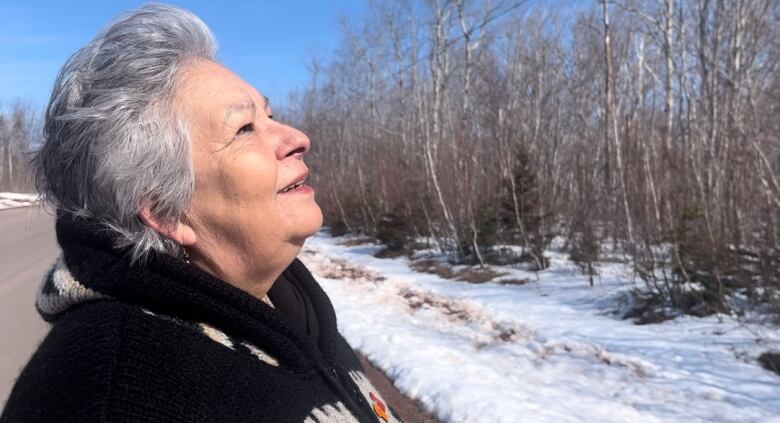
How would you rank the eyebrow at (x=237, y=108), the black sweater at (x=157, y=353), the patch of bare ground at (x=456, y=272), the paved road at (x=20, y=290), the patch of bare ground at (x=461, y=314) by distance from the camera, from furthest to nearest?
the patch of bare ground at (x=456, y=272)
the patch of bare ground at (x=461, y=314)
the paved road at (x=20, y=290)
the eyebrow at (x=237, y=108)
the black sweater at (x=157, y=353)

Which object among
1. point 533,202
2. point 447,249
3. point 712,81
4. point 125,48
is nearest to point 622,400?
point 125,48

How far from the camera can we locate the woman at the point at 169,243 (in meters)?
0.97

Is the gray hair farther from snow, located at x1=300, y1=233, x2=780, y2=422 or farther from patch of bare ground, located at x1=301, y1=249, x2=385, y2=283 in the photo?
patch of bare ground, located at x1=301, y1=249, x2=385, y2=283

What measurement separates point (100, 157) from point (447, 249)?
17.2 m

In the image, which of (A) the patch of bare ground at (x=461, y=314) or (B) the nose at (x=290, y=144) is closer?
(B) the nose at (x=290, y=144)

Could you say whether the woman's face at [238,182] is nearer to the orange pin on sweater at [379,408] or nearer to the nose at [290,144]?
the nose at [290,144]

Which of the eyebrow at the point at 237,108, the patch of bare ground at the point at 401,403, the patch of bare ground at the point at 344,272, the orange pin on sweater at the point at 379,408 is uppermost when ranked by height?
the eyebrow at the point at 237,108

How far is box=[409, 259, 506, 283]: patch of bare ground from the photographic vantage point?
47.1 ft

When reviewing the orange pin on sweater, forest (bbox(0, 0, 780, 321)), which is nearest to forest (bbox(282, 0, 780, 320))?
forest (bbox(0, 0, 780, 321))

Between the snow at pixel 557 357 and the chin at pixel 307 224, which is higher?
the chin at pixel 307 224

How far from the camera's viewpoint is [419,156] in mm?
19219

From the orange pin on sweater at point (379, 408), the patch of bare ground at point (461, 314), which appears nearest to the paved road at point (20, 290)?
the orange pin on sweater at point (379, 408)

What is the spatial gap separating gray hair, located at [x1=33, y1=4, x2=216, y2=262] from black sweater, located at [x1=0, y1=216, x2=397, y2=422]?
7 cm

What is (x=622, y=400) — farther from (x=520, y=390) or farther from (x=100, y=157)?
(x=100, y=157)
